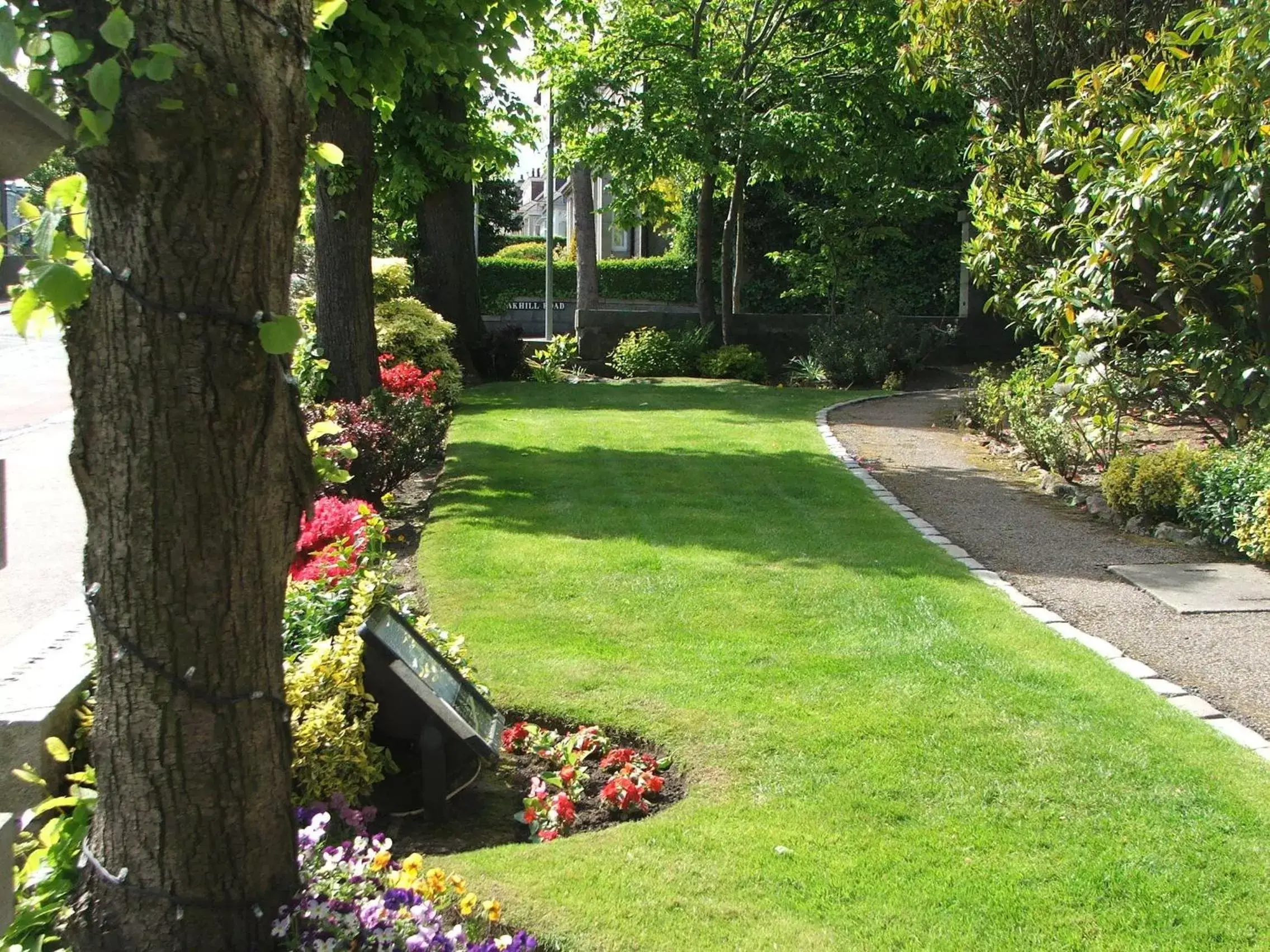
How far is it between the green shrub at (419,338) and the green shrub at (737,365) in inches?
272

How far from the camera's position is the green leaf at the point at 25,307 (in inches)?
101

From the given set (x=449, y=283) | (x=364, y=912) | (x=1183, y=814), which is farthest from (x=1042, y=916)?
(x=449, y=283)

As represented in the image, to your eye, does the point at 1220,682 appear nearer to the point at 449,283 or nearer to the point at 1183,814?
the point at 1183,814

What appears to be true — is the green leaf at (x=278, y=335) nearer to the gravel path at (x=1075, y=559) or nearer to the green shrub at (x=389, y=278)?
the gravel path at (x=1075, y=559)

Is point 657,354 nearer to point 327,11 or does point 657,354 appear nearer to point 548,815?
point 548,815

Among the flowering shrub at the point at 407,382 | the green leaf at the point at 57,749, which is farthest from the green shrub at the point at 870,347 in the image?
the green leaf at the point at 57,749

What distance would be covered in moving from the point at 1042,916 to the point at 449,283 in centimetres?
1885

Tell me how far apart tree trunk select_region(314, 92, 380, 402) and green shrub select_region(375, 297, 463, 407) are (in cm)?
430

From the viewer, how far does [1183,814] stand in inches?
176

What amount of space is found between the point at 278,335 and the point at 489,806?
263 centimetres

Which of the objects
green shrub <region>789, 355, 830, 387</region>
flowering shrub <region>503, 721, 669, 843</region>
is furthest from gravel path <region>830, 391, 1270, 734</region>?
green shrub <region>789, 355, 830, 387</region>

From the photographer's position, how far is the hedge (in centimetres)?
3425

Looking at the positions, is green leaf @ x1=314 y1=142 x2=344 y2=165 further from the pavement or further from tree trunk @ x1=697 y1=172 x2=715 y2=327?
tree trunk @ x1=697 y1=172 x2=715 y2=327

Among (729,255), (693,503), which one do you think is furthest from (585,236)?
(693,503)
